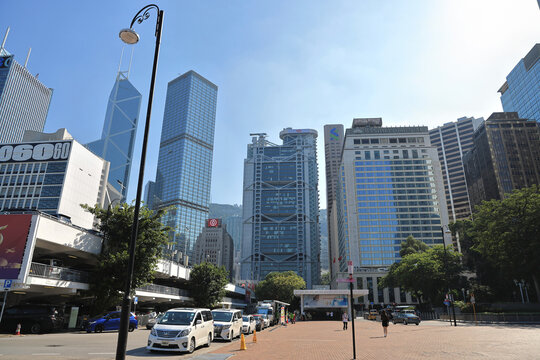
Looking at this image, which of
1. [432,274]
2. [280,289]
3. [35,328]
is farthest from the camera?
[280,289]

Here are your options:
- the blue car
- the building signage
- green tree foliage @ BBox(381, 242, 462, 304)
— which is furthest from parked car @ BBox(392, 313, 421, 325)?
the building signage

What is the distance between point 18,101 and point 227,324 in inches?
6808

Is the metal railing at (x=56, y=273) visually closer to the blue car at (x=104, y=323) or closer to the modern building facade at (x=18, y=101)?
the blue car at (x=104, y=323)

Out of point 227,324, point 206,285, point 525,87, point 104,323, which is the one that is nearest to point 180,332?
point 227,324

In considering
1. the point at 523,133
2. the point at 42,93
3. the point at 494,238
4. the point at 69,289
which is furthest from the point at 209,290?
the point at 42,93

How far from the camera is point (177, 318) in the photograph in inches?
624

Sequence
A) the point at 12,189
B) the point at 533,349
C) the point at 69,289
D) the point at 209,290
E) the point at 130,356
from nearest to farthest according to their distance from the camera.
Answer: the point at 130,356, the point at 533,349, the point at 69,289, the point at 209,290, the point at 12,189

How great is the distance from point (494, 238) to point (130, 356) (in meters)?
46.4

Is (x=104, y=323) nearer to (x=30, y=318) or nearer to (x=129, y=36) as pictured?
(x=30, y=318)

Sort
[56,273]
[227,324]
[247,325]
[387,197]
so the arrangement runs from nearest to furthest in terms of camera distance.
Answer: [227,324], [247,325], [56,273], [387,197]

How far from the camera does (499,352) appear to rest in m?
13.7

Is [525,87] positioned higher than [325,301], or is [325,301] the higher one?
[525,87]

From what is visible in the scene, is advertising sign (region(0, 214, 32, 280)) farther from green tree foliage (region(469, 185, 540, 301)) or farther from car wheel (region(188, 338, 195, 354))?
green tree foliage (region(469, 185, 540, 301))

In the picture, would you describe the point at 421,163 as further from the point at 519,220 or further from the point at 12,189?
the point at 12,189
